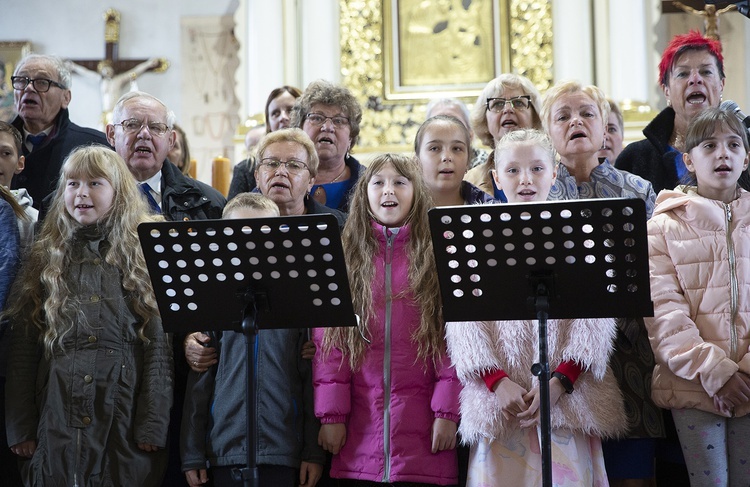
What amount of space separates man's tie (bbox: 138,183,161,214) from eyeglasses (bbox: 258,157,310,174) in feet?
1.55

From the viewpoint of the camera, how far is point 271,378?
3.25 meters

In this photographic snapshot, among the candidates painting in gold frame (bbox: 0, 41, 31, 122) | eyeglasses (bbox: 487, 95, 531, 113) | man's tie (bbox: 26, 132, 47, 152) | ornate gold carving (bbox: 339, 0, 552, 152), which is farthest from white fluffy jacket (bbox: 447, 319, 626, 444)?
painting in gold frame (bbox: 0, 41, 31, 122)

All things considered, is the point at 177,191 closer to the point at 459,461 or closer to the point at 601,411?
the point at 459,461

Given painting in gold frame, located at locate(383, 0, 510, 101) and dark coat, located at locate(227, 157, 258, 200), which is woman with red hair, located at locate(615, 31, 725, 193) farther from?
painting in gold frame, located at locate(383, 0, 510, 101)

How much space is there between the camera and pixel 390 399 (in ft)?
10.3

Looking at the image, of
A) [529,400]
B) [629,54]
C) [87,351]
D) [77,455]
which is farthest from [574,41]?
[77,455]

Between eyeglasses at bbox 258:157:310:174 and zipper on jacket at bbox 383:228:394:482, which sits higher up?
eyeglasses at bbox 258:157:310:174

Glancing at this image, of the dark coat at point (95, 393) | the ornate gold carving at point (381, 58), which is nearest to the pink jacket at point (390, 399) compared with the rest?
the dark coat at point (95, 393)

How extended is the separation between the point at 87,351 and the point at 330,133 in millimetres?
1534

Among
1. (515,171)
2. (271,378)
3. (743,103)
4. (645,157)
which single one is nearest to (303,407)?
(271,378)

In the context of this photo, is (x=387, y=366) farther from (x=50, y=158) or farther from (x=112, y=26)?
(x=112, y=26)

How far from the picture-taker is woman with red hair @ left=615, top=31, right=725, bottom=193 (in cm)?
404

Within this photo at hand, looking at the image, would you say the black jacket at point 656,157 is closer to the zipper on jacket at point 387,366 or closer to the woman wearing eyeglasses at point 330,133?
the woman wearing eyeglasses at point 330,133

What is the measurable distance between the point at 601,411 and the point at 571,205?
0.80 metres
